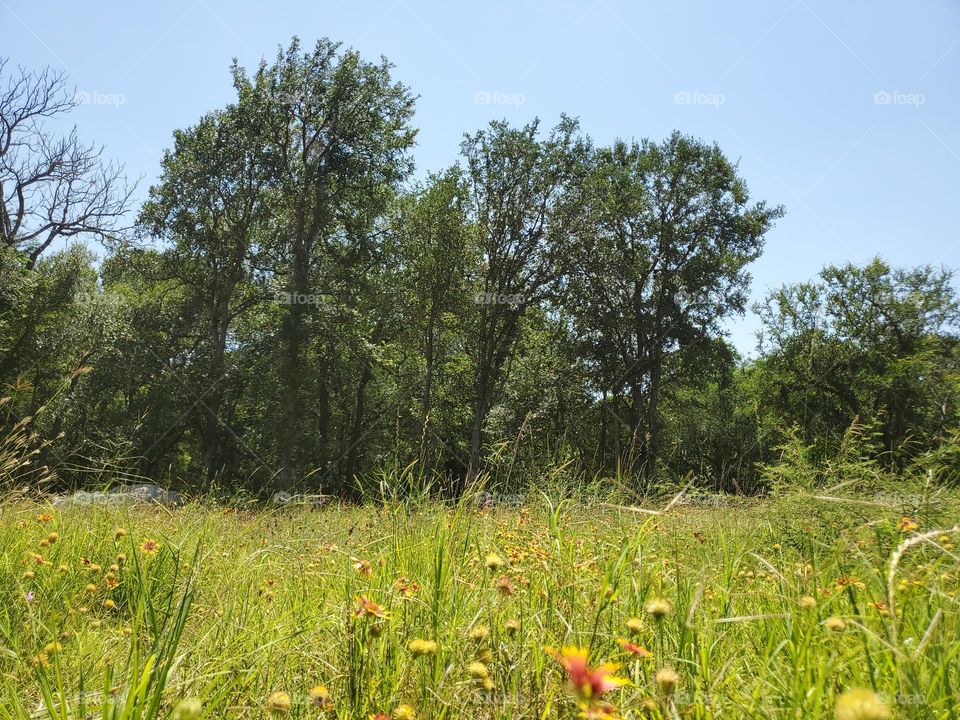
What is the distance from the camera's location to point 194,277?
22.2 meters

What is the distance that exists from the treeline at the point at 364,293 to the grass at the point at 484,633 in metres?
16.6

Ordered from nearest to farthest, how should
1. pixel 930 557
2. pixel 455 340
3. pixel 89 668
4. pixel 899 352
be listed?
pixel 89 668, pixel 930 557, pixel 455 340, pixel 899 352

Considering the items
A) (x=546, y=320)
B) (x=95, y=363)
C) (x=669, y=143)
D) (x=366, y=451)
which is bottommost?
(x=366, y=451)

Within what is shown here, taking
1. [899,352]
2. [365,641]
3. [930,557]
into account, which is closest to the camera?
[365,641]

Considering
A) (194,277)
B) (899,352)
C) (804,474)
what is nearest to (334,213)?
(194,277)

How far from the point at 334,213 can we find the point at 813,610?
2129cm

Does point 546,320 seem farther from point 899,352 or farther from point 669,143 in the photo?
point 899,352

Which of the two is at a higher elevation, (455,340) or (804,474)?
(455,340)

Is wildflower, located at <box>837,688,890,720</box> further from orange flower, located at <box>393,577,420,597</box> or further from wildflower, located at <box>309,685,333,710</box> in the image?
orange flower, located at <box>393,577,420,597</box>
